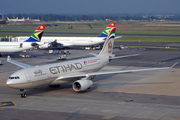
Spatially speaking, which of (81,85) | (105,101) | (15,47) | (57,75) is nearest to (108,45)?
(81,85)

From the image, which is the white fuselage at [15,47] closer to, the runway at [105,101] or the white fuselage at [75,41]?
the white fuselage at [75,41]

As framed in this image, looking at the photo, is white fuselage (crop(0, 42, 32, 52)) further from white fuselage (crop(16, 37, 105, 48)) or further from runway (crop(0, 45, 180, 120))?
runway (crop(0, 45, 180, 120))

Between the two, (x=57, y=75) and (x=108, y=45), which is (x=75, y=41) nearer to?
(x=108, y=45)

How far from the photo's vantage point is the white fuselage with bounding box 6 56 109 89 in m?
30.8

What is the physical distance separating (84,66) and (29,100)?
10.6m

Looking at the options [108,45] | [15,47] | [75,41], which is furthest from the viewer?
[75,41]

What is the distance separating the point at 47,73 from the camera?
33250 mm

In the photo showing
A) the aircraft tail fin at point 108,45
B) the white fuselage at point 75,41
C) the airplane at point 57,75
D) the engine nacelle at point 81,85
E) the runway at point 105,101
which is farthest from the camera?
the white fuselage at point 75,41

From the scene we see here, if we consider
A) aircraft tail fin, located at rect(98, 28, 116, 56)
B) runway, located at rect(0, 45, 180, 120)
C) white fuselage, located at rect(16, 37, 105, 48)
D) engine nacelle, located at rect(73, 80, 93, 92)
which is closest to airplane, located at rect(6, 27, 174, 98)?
engine nacelle, located at rect(73, 80, 93, 92)

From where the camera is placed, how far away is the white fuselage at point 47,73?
101ft

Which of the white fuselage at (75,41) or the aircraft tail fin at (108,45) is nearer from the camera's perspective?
the aircraft tail fin at (108,45)

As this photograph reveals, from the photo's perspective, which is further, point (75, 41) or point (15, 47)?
point (75, 41)

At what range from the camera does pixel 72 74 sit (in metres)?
36.0

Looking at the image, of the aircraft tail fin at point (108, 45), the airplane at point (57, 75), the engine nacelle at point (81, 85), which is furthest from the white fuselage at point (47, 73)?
the aircraft tail fin at point (108, 45)
